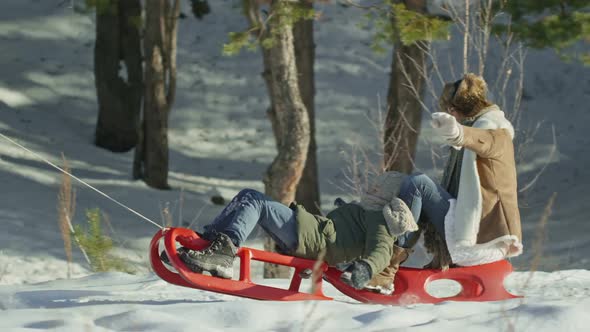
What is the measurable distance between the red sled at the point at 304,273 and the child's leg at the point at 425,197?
303 millimetres

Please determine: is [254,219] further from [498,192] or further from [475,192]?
[498,192]

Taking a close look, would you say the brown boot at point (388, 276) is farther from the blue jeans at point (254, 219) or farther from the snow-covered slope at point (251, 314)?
the blue jeans at point (254, 219)

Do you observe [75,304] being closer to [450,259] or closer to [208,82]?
[450,259]

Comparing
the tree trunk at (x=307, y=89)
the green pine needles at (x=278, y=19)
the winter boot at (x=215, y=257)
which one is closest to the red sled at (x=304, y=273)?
the winter boot at (x=215, y=257)

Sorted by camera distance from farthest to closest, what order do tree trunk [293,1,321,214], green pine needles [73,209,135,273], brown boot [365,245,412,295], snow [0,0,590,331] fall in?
tree trunk [293,1,321,214] → green pine needles [73,209,135,273] → brown boot [365,245,412,295] → snow [0,0,590,331]

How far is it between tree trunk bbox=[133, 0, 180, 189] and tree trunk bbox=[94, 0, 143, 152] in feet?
1.83

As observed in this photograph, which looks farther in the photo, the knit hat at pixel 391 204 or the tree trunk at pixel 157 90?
the tree trunk at pixel 157 90

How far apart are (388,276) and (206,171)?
8.65m

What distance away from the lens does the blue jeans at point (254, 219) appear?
4414 mm

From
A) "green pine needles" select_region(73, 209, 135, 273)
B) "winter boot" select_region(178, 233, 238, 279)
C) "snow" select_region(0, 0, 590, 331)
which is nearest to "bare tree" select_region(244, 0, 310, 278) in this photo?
"snow" select_region(0, 0, 590, 331)

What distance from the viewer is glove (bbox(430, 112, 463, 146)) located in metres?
4.11

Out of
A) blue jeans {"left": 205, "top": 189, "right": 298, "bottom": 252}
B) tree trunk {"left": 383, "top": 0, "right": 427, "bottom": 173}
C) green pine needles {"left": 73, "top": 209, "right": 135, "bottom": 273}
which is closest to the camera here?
blue jeans {"left": 205, "top": 189, "right": 298, "bottom": 252}

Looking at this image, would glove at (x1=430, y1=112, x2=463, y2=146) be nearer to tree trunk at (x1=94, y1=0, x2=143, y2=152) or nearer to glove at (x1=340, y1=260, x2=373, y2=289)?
glove at (x1=340, y1=260, x2=373, y2=289)

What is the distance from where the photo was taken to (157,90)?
37.8ft
